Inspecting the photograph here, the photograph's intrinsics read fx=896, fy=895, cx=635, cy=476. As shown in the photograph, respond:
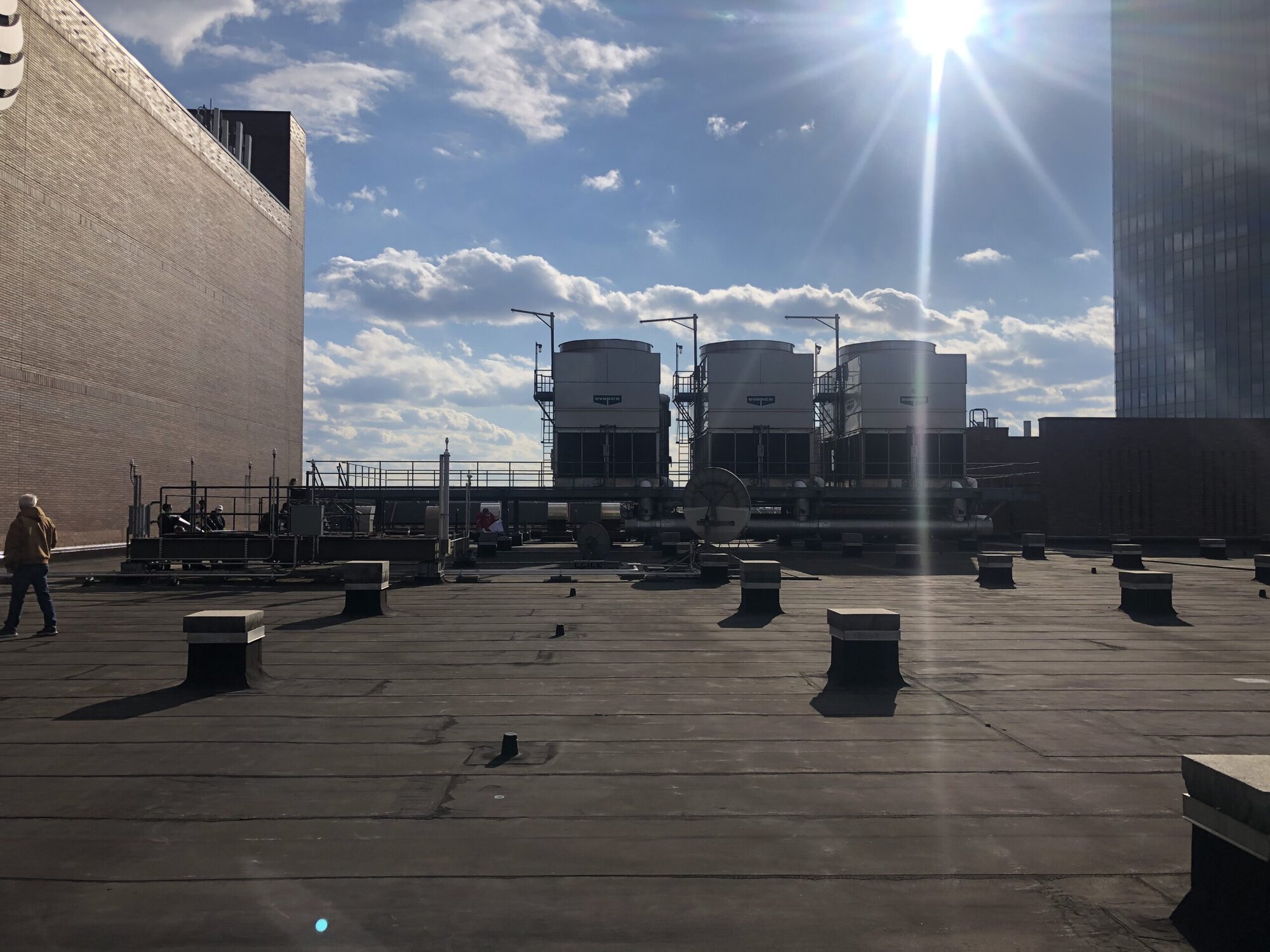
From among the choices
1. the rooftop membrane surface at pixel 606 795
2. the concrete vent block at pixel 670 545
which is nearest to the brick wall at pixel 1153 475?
the concrete vent block at pixel 670 545

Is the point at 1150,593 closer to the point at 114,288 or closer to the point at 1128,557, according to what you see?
the point at 1128,557

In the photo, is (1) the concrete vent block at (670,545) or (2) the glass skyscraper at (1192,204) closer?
(1) the concrete vent block at (670,545)

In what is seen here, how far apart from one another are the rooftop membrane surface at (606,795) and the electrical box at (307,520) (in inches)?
315

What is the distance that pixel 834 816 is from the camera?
5.21m

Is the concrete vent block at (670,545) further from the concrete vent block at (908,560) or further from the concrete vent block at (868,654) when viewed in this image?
the concrete vent block at (868,654)

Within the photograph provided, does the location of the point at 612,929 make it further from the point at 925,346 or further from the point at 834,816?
the point at 925,346

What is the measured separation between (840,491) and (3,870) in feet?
122

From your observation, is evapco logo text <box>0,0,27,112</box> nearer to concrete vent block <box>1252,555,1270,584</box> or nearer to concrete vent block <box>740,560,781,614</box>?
concrete vent block <box>740,560,781,614</box>

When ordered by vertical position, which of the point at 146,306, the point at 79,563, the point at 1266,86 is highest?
the point at 1266,86

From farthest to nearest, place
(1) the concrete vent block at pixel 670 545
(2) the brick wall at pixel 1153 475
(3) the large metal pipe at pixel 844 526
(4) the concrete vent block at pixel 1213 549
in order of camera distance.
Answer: (2) the brick wall at pixel 1153 475 < (3) the large metal pipe at pixel 844 526 < (1) the concrete vent block at pixel 670 545 < (4) the concrete vent block at pixel 1213 549

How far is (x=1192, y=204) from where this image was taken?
319 ft

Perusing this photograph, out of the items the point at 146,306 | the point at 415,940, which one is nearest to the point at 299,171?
the point at 146,306

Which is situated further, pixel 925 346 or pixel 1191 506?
pixel 1191 506

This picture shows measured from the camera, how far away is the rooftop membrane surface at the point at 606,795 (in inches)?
155
